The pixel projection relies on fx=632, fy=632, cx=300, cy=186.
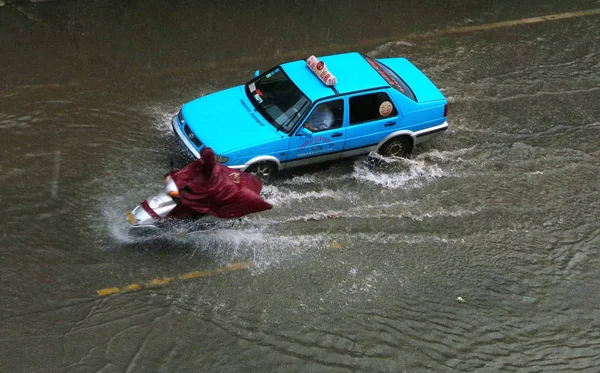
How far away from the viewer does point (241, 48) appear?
44.2ft

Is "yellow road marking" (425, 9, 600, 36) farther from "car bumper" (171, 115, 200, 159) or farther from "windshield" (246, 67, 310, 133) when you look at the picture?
"car bumper" (171, 115, 200, 159)

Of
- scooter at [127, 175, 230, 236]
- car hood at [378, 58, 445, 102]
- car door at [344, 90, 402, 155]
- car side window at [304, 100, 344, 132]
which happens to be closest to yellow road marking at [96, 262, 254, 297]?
scooter at [127, 175, 230, 236]

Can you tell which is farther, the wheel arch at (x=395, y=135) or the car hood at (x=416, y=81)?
Answer: the car hood at (x=416, y=81)

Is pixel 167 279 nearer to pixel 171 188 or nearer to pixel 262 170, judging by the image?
pixel 171 188

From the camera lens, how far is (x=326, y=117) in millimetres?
9648

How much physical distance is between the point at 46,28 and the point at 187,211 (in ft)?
22.9

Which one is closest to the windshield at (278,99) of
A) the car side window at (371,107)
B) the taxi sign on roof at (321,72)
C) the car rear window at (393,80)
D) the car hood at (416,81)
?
the taxi sign on roof at (321,72)

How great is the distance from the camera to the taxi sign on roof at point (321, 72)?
31.8 ft

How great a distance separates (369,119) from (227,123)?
7.37ft

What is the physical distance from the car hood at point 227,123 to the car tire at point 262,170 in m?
0.40

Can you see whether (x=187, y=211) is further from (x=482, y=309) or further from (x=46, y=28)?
(x=46, y=28)

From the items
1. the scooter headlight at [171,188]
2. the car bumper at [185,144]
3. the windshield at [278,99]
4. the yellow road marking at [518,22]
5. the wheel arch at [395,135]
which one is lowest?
the scooter headlight at [171,188]

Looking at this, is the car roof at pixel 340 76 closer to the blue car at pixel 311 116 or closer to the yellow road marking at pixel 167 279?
the blue car at pixel 311 116

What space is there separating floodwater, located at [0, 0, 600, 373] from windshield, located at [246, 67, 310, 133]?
61 cm
